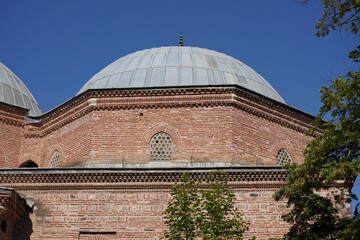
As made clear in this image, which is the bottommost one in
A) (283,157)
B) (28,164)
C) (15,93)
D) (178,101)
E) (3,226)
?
(3,226)

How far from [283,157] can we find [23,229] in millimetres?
6789

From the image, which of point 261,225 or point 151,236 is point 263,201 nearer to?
point 261,225

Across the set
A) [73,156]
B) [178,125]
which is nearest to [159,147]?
[178,125]

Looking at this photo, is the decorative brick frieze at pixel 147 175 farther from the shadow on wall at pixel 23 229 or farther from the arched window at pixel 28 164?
the arched window at pixel 28 164

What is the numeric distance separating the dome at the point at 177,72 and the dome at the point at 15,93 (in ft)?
6.16

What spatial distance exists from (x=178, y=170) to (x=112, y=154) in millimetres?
2043

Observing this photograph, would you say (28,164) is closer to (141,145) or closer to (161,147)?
(141,145)

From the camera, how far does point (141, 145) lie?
1409 centimetres

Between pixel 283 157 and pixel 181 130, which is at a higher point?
pixel 181 130

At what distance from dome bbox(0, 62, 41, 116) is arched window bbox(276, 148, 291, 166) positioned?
7.53m

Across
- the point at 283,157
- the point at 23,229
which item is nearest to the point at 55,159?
the point at 23,229

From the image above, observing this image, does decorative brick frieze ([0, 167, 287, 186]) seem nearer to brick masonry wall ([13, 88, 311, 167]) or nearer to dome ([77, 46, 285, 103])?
brick masonry wall ([13, 88, 311, 167])

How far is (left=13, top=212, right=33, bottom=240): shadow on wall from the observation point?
12.5m

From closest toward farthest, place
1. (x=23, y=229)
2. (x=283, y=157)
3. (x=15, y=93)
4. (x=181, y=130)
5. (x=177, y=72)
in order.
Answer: (x=23, y=229)
(x=181, y=130)
(x=283, y=157)
(x=177, y=72)
(x=15, y=93)
